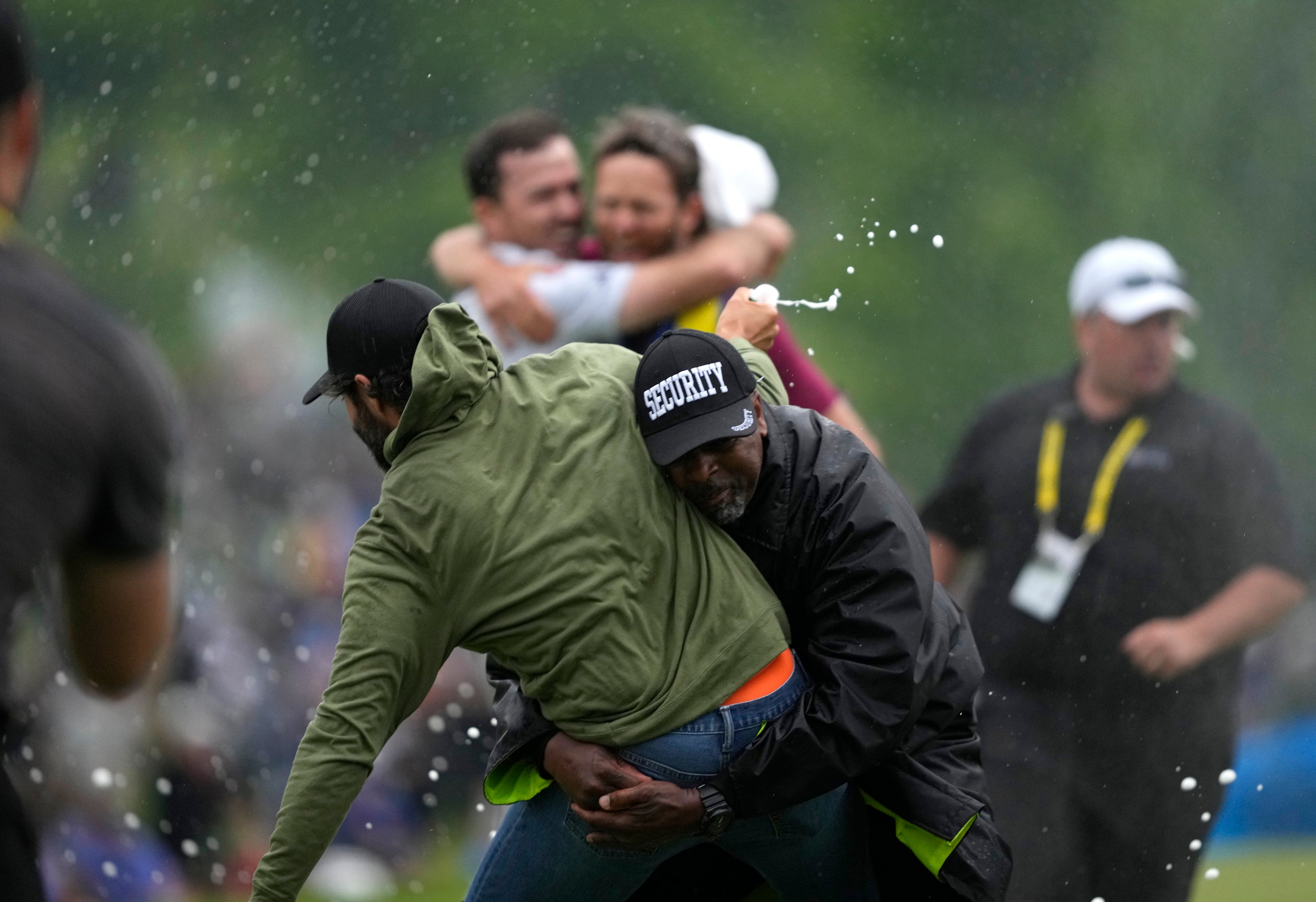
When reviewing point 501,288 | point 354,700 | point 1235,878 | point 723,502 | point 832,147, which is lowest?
point 1235,878

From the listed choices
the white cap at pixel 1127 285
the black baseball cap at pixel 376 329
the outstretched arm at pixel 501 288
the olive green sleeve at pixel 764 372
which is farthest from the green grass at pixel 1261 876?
the black baseball cap at pixel 376 329

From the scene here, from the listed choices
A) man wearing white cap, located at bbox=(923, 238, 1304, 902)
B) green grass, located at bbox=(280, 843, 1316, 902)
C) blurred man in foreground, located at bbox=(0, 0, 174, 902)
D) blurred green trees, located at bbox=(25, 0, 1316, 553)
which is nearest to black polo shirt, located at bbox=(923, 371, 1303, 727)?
man wearing white cap, located at bbox=(923, 238, 1304, 902)

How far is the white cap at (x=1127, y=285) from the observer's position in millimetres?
4746

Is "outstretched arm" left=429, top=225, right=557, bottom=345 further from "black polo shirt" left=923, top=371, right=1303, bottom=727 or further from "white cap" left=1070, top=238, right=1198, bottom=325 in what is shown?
"white cap" left=1070, top=238, right=1198, bottom=325

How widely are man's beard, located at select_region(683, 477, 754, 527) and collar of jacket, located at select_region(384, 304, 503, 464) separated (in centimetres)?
36

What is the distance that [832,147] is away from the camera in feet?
19.3

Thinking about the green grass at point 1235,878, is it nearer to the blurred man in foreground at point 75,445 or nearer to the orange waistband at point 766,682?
the orange waistband at point 766,682

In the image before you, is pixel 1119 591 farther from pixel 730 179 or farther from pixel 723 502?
pixel 723 502

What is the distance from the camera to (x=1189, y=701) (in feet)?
15.2

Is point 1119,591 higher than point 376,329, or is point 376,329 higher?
point 376,329

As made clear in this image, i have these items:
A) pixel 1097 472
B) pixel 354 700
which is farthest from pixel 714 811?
pixel 1097 472

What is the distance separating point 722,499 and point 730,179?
2.04 metres

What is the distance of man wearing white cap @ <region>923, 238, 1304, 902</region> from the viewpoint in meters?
4.54

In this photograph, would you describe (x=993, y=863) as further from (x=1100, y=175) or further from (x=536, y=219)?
(x=1100, y=175)
